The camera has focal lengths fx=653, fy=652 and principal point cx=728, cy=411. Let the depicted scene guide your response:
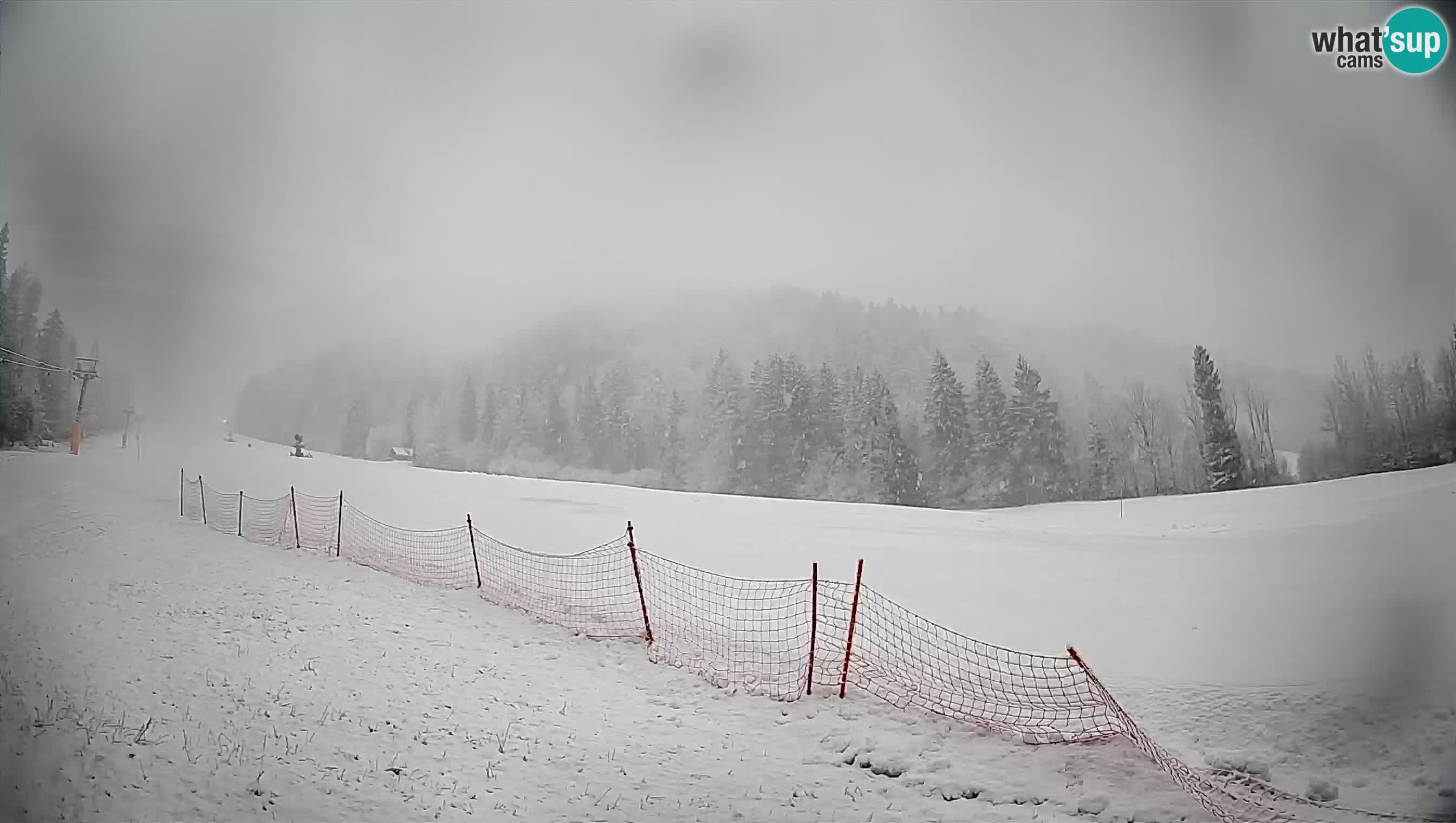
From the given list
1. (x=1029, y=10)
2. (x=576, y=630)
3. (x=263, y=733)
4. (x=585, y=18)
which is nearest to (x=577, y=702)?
(x=576, y=630)

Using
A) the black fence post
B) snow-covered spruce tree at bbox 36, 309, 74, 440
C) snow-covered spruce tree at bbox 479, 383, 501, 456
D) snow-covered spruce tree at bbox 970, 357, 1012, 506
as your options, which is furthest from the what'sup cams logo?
snow-covered spruce tree at bbox 36, 309, 74, 440

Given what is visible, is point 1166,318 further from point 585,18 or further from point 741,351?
point 585,18

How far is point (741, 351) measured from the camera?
6.43 m

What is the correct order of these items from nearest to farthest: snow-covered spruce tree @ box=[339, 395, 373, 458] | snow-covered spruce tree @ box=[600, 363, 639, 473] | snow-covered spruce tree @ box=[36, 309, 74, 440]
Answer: snow-covered spruce tree @ box=[36, 309, 74, 440]
snow-covered spruce tree @ box=[339, 395, 373, 458]
snow-covered spruce tree @ box=[600, 363, 639, 473]

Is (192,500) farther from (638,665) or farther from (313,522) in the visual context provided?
(638,665)

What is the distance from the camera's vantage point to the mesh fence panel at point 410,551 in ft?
16.1

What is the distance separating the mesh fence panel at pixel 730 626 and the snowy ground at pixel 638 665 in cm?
14

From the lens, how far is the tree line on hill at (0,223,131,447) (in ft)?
13.5

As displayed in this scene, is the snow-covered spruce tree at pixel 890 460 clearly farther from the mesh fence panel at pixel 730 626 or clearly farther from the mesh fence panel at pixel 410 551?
the mesh fence panel at pixel 410 551

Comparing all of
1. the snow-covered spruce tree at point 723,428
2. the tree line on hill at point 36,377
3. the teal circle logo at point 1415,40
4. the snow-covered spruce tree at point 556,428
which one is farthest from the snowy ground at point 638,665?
the teal circle logo at point 1415,40

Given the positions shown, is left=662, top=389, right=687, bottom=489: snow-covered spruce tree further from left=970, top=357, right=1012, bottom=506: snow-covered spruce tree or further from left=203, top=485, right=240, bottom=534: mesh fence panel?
left=203, top=485, right=240, bottom=534: mesh fence panel

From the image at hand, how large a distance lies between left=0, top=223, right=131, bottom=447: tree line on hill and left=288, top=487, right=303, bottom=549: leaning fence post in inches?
45.3

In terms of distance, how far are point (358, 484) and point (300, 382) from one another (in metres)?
0.99

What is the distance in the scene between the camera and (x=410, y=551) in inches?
199
